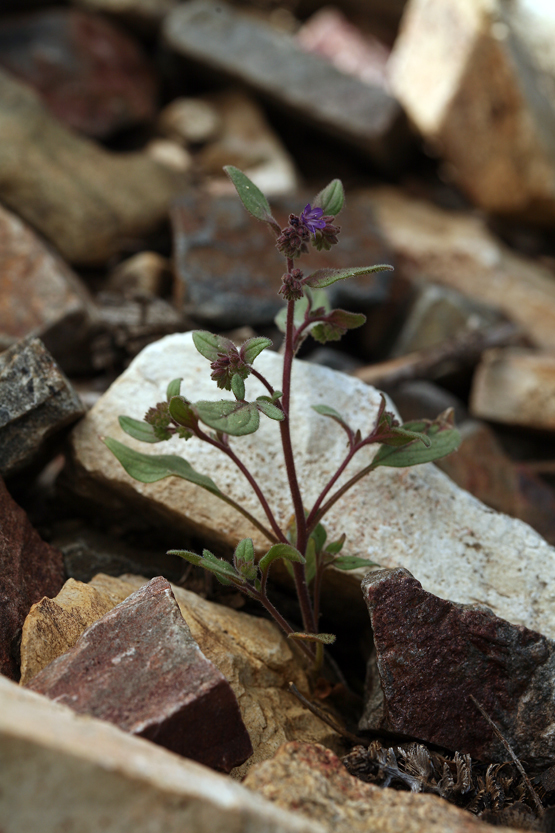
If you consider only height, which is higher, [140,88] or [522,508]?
[140,88]

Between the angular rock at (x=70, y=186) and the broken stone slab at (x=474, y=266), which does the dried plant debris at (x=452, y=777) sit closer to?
the broken stone slab at (x=474, y=266)

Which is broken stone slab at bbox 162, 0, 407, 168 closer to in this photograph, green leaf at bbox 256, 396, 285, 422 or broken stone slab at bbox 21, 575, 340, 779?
green leaf at bbox 256, 396, 285, 422

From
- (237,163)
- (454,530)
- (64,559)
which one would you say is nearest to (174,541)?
(64,559)

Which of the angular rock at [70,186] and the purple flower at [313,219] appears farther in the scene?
the angular rock at [70,186]

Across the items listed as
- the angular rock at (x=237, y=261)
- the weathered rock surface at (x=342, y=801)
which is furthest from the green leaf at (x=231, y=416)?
the angular rock at (x=237, y=261)

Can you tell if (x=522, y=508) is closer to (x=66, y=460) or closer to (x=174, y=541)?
(x=174, y=541)

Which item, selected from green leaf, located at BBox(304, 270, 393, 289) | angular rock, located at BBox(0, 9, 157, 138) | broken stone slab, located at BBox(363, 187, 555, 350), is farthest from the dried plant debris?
angular rock, located at BBox(0, 9, 157, 138)
